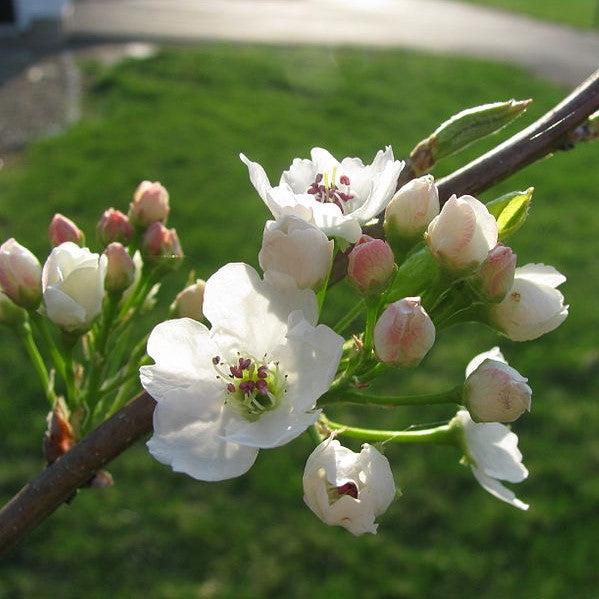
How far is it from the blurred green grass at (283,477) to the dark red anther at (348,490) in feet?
8.45

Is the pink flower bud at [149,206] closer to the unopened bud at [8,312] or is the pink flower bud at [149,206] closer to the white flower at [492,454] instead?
the unopened bud at [8,312]

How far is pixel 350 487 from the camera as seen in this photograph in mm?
857

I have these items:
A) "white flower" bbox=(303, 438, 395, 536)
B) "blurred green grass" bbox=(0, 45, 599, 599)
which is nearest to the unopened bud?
"white flower" bbox=(303, 438, 395, 536)

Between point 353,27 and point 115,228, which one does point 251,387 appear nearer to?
point 115,228

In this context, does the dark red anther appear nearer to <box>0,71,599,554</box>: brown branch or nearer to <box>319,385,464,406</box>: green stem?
<box>319,385,464,406</box>: green stem

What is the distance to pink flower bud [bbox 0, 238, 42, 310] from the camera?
108 centimetres

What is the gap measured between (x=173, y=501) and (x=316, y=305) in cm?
301

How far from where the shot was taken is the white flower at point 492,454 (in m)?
1.04

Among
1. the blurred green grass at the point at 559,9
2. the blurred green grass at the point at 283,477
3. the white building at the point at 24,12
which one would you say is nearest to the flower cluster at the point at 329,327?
the blurred green grass at the point at 283,477

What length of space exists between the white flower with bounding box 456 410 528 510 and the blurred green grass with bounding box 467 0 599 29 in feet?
56.2

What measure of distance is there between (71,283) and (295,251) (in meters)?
0.31

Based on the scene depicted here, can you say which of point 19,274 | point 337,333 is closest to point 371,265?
point 337,333

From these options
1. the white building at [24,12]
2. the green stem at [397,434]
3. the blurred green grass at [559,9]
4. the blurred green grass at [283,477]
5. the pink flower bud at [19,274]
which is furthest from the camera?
the blurred green grass at [559,9]

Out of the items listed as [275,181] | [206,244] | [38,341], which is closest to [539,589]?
[38,341]
